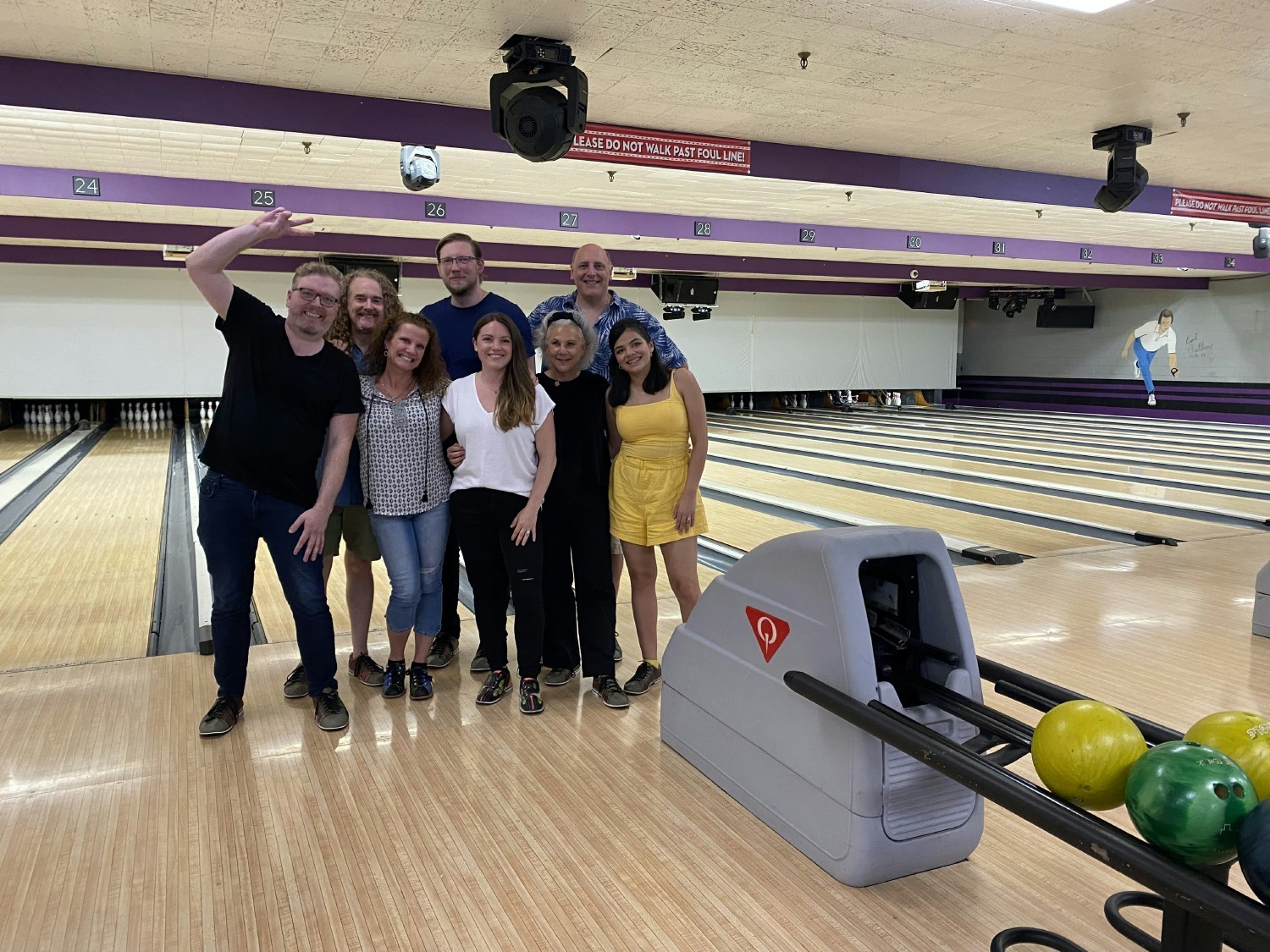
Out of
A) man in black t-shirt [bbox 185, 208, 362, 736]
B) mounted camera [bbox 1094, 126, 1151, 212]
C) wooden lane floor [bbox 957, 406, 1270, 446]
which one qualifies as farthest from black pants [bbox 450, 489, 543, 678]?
wooden lane floor [bbox 957, 406, 1270, 446]

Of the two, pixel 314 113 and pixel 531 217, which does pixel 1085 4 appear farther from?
pixel 531 217

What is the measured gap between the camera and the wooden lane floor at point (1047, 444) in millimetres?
8711

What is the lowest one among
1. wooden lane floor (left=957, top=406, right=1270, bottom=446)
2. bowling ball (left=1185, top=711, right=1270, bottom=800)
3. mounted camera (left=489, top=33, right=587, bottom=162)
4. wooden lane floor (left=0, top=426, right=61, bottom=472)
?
wooden lane floor (left=957, top=406, right=1270, bottom=446)

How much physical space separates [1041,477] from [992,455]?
173 cm

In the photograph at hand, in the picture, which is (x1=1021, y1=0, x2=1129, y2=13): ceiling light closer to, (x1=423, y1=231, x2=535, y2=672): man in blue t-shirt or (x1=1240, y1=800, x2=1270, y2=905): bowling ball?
(x1=423, y1=231, x2=535, y2=672): man in blue t-shirt

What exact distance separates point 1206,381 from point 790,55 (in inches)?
528

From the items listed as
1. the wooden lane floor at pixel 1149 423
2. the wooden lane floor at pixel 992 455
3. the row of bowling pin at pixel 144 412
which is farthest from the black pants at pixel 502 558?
the row of bowling pin at pixel 144 412

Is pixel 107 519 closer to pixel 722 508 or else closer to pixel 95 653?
pixel 95 653

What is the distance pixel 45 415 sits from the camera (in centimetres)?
1197

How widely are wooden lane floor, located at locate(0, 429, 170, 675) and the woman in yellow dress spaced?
1.85m

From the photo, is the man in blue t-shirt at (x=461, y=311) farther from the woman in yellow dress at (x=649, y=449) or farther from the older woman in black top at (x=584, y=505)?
the woman in yellow dress at (x=649, y=449)

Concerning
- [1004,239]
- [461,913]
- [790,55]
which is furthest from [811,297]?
[461,913]

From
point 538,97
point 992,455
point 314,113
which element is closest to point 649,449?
point 538,97

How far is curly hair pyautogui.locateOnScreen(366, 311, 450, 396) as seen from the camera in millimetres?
2586
